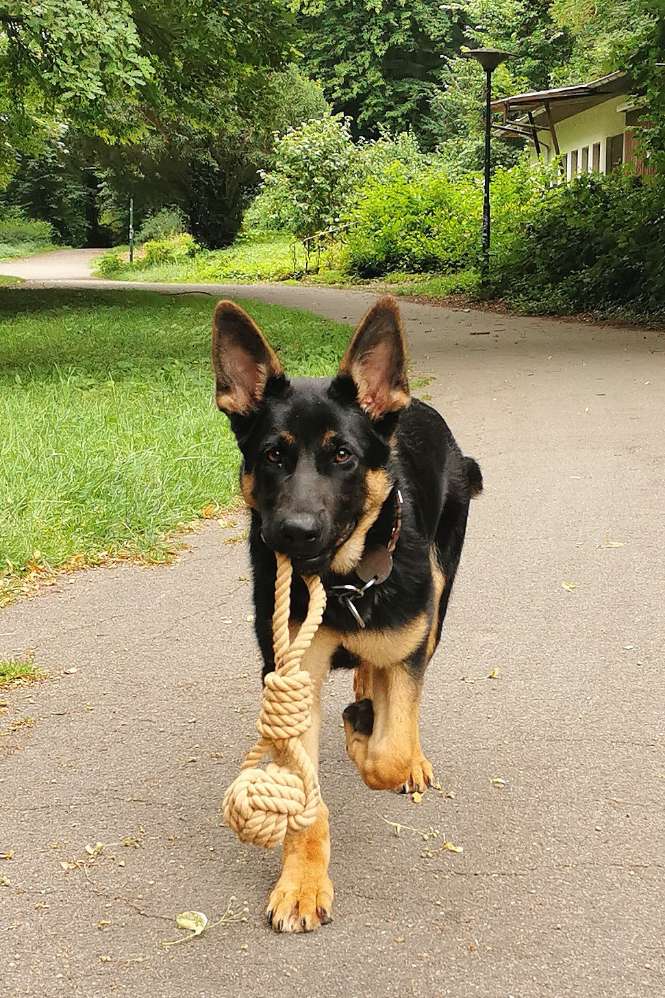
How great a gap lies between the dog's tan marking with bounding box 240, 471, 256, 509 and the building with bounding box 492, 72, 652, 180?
2429cm

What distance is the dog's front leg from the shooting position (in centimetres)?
293

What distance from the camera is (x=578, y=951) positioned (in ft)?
9.34

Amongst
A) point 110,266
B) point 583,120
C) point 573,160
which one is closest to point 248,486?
point 583,120

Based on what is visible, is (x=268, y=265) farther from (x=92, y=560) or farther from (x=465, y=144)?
(x=92, y=560)

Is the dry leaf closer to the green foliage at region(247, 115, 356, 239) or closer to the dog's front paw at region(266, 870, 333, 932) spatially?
the dog's front paw at region(266, 870, 333, 932)

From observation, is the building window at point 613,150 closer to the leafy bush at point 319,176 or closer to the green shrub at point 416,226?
the green shrub at point 416,226

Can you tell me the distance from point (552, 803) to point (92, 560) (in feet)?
11.5

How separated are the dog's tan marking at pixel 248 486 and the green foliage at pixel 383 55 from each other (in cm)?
5894

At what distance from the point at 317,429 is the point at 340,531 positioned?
0.29 m

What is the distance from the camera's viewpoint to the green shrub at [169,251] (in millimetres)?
44312

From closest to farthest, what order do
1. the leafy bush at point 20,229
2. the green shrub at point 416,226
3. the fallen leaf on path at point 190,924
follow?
the fallen leaf on path at point 190,924, the green shrub at point 416,226, the leafy bush at point 20,229

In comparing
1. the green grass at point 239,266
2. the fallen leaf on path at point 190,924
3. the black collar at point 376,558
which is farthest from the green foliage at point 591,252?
the fallen leaf on path at point 190,924

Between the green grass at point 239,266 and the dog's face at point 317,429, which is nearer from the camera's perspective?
the dog's face at point 317,429

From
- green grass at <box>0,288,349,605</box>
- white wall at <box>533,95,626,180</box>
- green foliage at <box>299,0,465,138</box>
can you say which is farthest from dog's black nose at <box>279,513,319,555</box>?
green foliage at <box>299,0,465,138</box>
